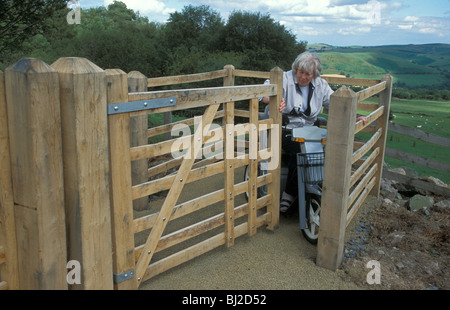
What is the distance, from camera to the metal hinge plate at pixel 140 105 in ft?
9.87

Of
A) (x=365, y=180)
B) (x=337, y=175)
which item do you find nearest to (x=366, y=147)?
(x=365, y=180)

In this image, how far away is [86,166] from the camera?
2.84 m

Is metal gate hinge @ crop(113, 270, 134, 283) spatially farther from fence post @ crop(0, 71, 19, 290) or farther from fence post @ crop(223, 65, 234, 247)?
fence post @ crop(223, 65, 234, 247)

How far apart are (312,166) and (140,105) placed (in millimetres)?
2134

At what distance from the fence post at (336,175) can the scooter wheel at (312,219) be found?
0.45 meters

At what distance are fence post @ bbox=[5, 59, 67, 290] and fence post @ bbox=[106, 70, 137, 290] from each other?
426 millimetres

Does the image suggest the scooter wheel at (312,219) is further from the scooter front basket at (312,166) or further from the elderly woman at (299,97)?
the elderly woman at (299,97)

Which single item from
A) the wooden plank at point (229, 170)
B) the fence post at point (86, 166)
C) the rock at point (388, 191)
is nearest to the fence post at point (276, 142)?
the wooden plank at point (229, 170)

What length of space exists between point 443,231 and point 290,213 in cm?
182

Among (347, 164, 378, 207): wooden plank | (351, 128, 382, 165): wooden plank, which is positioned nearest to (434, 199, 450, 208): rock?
(347, 164, 378, 207): wooden plank

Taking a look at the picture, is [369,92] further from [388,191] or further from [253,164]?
[388,191]

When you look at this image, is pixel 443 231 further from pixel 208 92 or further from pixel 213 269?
pixel 208 92

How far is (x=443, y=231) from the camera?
533 centimetres

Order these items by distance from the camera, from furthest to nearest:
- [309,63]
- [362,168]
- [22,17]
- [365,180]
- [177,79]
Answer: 1. [22,17]
2. [177,79]
3. [365,180]
4. [362,168]
5. [309,63]
